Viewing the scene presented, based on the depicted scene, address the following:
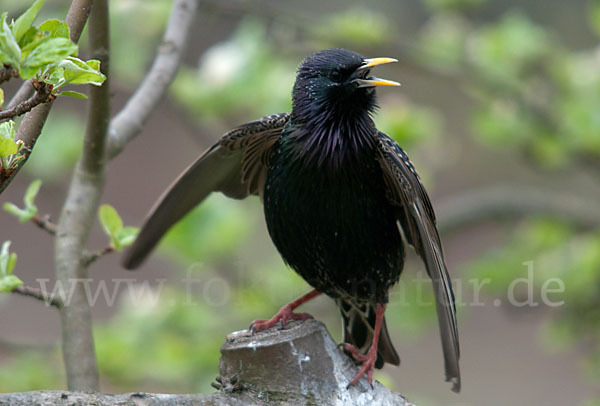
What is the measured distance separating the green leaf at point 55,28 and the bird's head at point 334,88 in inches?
52.6

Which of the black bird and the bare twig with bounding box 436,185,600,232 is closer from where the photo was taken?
the black bird

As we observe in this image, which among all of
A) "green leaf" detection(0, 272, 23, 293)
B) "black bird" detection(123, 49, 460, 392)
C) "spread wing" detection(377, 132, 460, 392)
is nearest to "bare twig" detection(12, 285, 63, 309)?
"green leaf" detection(0, 272, 23, 293)

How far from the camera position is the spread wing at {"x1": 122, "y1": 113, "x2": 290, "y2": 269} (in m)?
3.00

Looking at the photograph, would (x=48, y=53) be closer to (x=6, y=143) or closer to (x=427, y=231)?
(x=6, y=143)

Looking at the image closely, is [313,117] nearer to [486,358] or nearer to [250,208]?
[250,208]

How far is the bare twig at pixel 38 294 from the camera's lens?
2061 mm

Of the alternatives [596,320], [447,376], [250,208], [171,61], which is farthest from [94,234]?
[447,376]

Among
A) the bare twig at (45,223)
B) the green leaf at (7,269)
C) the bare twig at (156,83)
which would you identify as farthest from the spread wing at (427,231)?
the green leaf at (7,269)

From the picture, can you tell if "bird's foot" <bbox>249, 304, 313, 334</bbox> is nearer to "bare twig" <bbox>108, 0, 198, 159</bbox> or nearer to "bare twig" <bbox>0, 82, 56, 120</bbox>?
"bare twig" <bbox>108, 0, 198, 159</bbox>

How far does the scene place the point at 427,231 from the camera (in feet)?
8.04

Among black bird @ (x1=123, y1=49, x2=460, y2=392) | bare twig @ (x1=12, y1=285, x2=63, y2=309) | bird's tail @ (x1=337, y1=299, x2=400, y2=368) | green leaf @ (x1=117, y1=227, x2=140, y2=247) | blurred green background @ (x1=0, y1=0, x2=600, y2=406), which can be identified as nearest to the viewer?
bare twig @ (x1=12, y1=285, x2=63, y2=309)

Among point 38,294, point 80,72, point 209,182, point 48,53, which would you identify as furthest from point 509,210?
point 48,53

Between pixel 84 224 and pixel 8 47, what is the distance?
1.21m

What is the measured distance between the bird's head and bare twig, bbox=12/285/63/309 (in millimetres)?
993
